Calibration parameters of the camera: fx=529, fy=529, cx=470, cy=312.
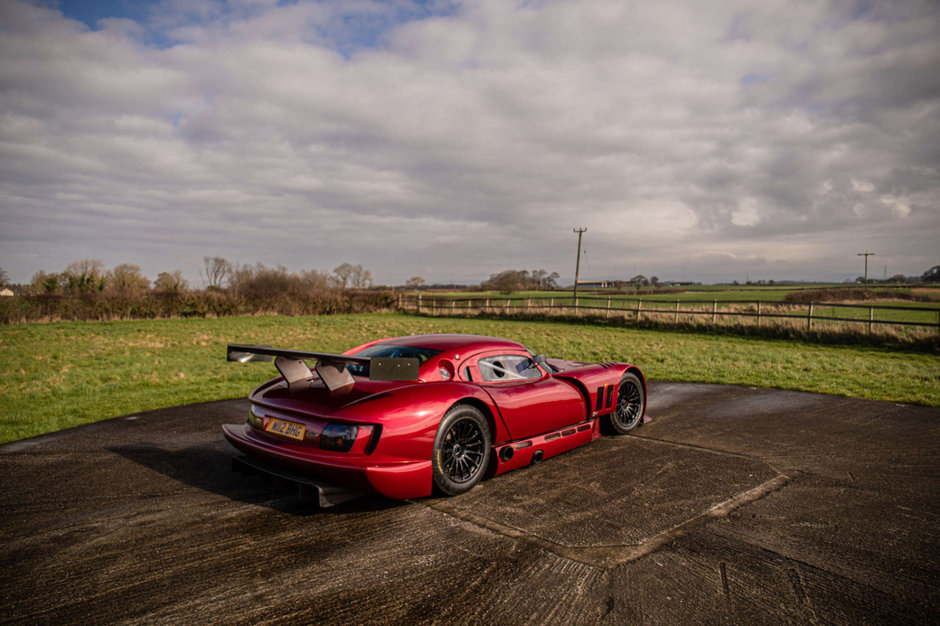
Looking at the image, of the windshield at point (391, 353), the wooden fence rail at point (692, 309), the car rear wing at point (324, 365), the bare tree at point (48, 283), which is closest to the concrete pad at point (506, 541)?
the car rear wing at point (324, 365)

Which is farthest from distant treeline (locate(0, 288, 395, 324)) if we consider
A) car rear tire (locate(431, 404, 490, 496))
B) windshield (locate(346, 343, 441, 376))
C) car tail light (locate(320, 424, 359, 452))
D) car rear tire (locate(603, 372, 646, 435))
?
car rear tire (locate(603, 372, 646, 435))

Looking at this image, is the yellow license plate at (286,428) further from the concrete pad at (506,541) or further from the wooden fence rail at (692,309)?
the wooden fence rail at (692,309)

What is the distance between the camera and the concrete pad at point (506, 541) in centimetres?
268

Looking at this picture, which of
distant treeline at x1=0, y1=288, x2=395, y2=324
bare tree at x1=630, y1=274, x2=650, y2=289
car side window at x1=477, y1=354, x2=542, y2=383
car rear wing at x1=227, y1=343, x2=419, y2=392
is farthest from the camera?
bare tree at x1=630, y1=274, x2=650, y2=289

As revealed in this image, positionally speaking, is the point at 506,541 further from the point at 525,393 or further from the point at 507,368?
the point at 507,368


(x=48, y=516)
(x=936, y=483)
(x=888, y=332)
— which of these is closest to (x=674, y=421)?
(x=936, y=483)

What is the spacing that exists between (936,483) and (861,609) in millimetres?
2725

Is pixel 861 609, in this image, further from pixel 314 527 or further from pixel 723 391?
pixel 723 391

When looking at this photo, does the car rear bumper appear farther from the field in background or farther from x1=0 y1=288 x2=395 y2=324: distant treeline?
x1=0 y1=288 x2=395 y2=324: distant treeline

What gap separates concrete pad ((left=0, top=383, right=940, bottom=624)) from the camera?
2682 millimetres

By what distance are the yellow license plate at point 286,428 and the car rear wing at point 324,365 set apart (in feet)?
1.01

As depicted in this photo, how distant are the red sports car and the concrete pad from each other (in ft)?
0.89

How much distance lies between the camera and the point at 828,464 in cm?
502

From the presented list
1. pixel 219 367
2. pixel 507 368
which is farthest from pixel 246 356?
pixel 219 367
